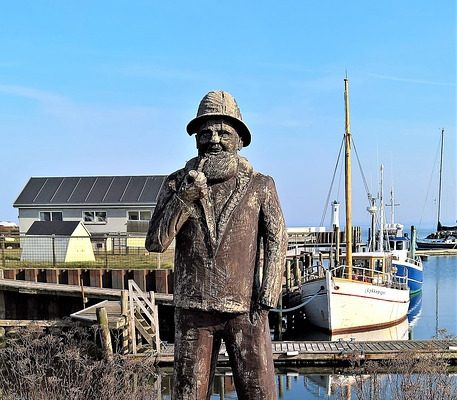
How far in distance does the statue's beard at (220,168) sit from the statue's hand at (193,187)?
8 centimetres

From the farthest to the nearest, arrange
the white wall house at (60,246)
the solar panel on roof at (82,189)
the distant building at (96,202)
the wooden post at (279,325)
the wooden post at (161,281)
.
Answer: the solar panel on roof at (82,189) < the distant building at (96,202) < the white wall house at (60,246) < the wooden post at (279,325) < the wooden post at (161,281)

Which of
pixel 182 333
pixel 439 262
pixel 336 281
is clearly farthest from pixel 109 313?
pixel 439 262

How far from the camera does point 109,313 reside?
1487 cm

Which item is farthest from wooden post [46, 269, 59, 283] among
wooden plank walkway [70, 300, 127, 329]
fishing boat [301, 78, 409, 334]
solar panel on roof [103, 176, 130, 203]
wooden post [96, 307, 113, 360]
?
solar panel on roof [103, 176, 130, 203]

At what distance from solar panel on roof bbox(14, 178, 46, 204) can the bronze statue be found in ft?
100

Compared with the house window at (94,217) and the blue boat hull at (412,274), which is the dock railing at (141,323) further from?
the blue boat hull at (412,274)

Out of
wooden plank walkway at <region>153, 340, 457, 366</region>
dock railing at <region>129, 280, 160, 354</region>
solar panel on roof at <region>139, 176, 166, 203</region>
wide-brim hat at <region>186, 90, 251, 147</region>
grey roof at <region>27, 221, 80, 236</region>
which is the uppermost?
solar panel on roof at <region>139, 176, 166, 203</region>

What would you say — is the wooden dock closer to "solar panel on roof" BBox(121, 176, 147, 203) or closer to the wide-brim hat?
"solar panel on roof" BBox(121, 176, 147, 203)

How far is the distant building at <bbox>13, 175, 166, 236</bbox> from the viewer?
100ft

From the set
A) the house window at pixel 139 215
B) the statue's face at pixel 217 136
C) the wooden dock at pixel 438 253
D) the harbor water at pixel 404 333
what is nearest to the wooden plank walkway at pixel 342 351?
the harbor water at pixel 404 333

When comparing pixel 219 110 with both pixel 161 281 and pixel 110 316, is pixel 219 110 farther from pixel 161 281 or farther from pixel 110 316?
pixel 161 281

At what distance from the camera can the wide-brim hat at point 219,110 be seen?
12.3 feet

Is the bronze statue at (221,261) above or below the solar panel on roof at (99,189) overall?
below

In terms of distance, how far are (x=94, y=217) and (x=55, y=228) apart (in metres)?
6.32
